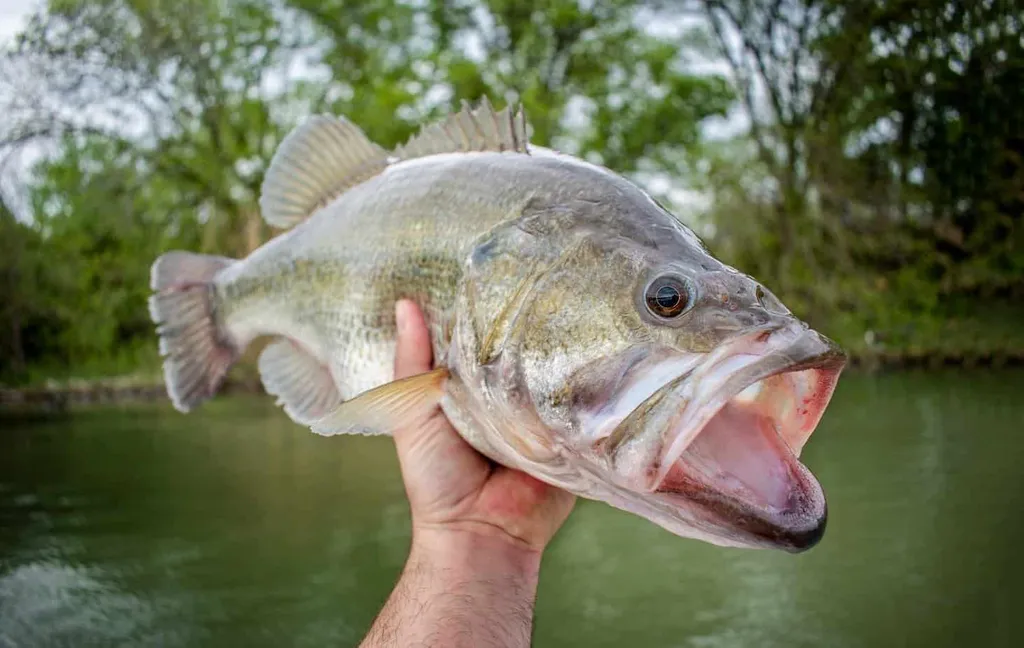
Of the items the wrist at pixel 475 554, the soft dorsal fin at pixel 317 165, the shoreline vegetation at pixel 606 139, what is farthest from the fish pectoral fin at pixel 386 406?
the shoreline vegetation at pixel 606 139

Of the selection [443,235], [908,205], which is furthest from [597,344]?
[908,205]

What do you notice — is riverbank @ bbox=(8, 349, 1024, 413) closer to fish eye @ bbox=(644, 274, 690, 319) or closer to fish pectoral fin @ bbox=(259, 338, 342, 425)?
fish pectoral fin @ bbox=(259, 338, 342, 425)

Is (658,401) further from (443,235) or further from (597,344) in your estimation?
(443,235)

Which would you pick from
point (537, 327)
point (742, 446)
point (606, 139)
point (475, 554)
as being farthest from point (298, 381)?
point (606, 139)

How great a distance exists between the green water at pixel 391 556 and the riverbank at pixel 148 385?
8.92 ft

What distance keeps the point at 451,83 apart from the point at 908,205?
10.4 meters

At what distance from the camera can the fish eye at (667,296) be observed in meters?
1.49

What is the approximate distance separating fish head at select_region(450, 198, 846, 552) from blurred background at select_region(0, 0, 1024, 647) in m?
5.58

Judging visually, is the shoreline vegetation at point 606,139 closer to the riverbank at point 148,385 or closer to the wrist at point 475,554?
the riverbank at point 148,385

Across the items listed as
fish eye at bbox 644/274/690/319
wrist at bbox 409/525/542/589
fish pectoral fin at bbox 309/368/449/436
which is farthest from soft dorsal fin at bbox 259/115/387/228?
fish eye at bbox 644/274/690/319

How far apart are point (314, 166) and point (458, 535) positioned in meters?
1.12

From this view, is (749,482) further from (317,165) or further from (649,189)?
(649,189)

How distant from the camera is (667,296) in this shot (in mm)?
1506

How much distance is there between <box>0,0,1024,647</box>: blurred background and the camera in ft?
25.0
